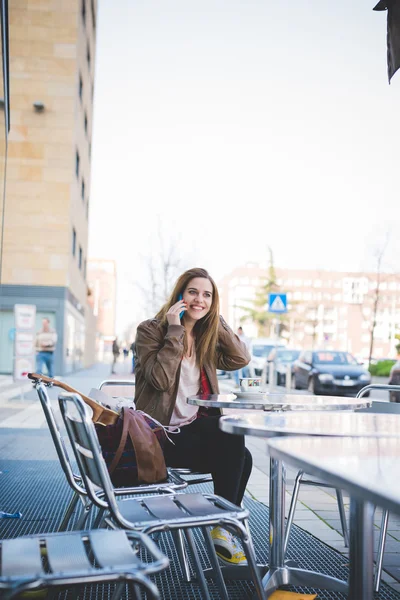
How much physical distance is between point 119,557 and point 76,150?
2866 centimetres

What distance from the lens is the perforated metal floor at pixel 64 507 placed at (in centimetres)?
337

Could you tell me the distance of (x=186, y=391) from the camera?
3.89m

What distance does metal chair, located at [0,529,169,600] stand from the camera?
161 centimetres

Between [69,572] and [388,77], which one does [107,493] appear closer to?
[69,572]

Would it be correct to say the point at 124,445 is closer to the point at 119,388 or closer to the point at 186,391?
the point at 186,391

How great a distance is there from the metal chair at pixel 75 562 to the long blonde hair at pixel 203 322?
201cm

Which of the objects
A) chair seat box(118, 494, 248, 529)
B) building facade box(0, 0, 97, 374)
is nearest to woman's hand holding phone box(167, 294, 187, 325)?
chair seat box(118, 494, 248, 529)

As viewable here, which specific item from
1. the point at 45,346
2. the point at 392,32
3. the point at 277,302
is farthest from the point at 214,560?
the point at 45,346

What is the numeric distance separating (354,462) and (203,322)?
2.57 m

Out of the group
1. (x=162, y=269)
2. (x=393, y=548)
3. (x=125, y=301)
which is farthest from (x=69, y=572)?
(x=125, y=301)

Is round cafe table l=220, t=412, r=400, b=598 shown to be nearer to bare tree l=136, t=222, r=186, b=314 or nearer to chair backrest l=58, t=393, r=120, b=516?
chair backrest l=58, t=393, r=120, b=516

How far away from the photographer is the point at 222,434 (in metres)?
3.49

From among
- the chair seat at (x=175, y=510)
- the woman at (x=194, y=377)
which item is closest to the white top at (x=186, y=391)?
the woman at (x=194, y=377)

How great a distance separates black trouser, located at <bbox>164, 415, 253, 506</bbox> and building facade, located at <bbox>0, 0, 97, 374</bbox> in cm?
2276
